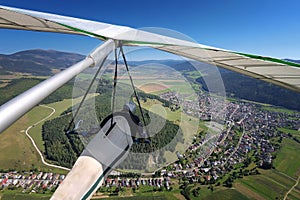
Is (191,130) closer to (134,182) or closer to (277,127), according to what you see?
(134,182)

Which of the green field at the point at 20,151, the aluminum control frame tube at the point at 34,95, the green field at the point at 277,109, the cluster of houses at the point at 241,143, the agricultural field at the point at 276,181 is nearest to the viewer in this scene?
the aluminum control frame tube at the point at 34,95

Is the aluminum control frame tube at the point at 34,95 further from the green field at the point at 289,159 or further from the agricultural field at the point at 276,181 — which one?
the green field at the point at 289,159

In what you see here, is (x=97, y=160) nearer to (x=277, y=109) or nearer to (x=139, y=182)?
(x=139, y=182)

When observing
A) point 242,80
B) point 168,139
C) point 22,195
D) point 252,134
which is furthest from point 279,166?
point 242,80

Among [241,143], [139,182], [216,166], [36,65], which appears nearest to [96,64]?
[139,182]

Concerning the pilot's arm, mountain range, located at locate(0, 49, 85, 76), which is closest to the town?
the pilot's arm

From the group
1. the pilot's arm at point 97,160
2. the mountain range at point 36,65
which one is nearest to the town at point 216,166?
the pilot's arm at point 97,160

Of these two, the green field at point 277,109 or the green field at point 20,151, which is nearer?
the green field at point 20,151

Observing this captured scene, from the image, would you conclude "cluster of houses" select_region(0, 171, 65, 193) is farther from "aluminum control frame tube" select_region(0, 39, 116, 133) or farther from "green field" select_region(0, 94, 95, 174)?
"aluminum control frame tube" select_region(0, 39, 116, 133)
